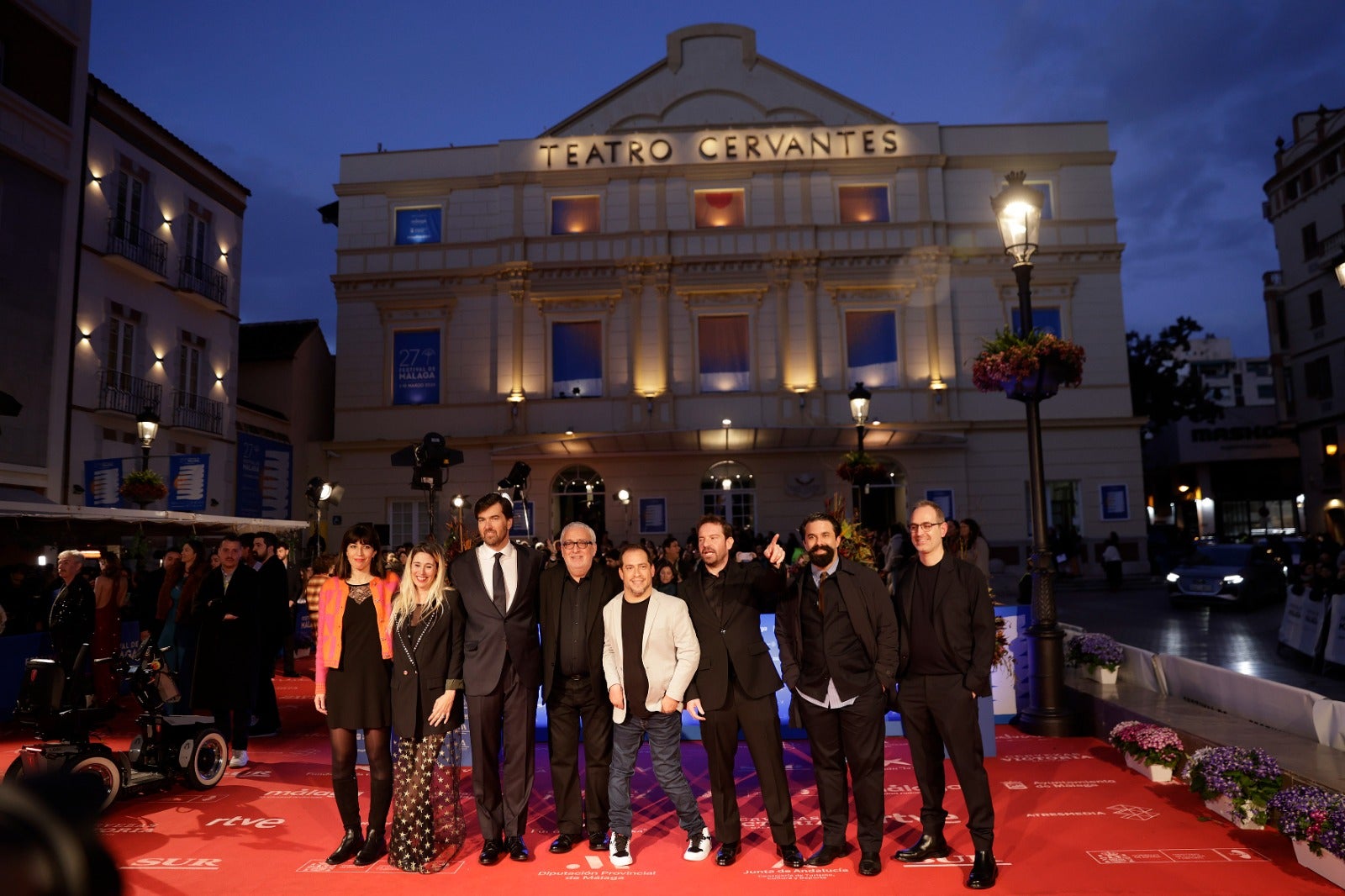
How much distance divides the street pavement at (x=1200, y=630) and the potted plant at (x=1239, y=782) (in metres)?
→ 4.40

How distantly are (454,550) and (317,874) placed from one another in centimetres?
393

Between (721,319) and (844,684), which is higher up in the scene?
(721,319)

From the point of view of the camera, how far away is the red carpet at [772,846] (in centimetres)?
484

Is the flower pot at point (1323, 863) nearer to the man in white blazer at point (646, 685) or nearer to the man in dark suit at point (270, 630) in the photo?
the man in white blazer at point (646, 685)

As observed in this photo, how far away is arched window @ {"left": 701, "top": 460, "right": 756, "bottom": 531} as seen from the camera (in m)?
25.0

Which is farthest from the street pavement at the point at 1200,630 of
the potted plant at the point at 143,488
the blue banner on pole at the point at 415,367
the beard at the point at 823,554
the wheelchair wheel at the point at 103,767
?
the blue banner on pole at the point at 415,367

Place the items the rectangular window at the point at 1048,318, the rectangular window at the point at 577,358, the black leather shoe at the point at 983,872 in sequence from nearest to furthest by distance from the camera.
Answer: the black leather shoe at the point at 983,872
the rectangular window at the point at 577,358
the rectangular window at the point at 1048,318

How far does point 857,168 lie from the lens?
26.1 meters

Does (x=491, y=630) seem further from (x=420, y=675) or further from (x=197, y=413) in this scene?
(x=197, y=413)

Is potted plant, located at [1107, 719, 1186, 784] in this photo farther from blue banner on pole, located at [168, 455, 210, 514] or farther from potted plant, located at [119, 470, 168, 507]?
blue banner on pole, located at [168, 455, 210, 514]

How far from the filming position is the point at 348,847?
17.4 ft

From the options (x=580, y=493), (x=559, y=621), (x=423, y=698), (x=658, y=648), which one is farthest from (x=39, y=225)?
(x=658, y=648)

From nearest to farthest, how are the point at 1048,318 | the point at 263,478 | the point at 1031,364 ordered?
the point at 1031,364 < the point at 263,478 < the point at 1048,318

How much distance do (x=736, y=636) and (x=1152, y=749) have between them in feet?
11.6
